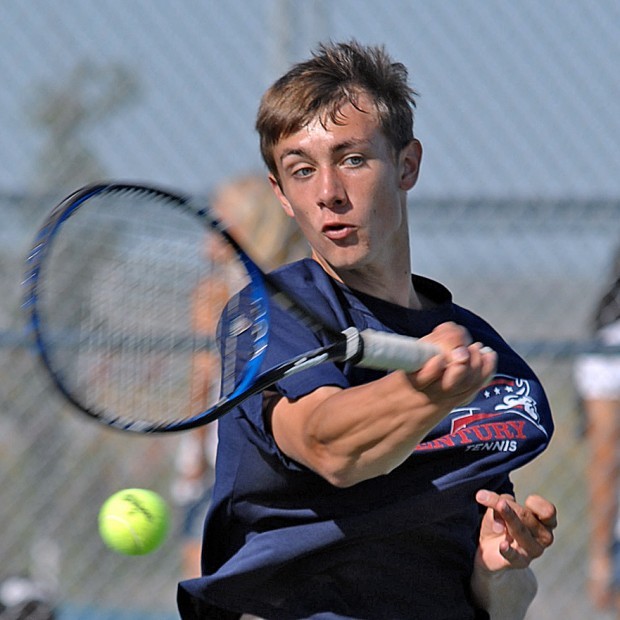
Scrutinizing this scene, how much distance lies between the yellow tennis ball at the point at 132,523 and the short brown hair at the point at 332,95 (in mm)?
1149

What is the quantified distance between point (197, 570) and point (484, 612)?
105 inches

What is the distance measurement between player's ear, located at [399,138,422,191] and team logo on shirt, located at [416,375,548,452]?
1.30 feet

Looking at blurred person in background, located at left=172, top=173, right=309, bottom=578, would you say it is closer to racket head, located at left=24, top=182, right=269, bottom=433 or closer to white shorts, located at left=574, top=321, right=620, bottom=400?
racket head, located at left=24, top=182, right=269, bottom=433

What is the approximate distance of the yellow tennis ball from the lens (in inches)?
122

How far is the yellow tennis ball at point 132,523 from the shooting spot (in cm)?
311

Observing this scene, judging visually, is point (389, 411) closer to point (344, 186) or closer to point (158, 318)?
point (344, 186)

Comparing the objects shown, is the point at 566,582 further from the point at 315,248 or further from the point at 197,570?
the point at 315,248

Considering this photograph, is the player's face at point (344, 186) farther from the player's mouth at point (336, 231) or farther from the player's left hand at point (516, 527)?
the player's left hand at point (516, 527)

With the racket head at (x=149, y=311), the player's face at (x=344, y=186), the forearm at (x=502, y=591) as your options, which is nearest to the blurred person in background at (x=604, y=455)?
the racket head at (x=149, y=311)

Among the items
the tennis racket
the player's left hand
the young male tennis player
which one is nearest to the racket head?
the tennis racket

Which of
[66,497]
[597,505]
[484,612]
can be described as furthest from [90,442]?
[484,612]

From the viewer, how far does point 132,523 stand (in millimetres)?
3105

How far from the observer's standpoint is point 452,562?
2.26m

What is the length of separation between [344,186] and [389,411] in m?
0.48
